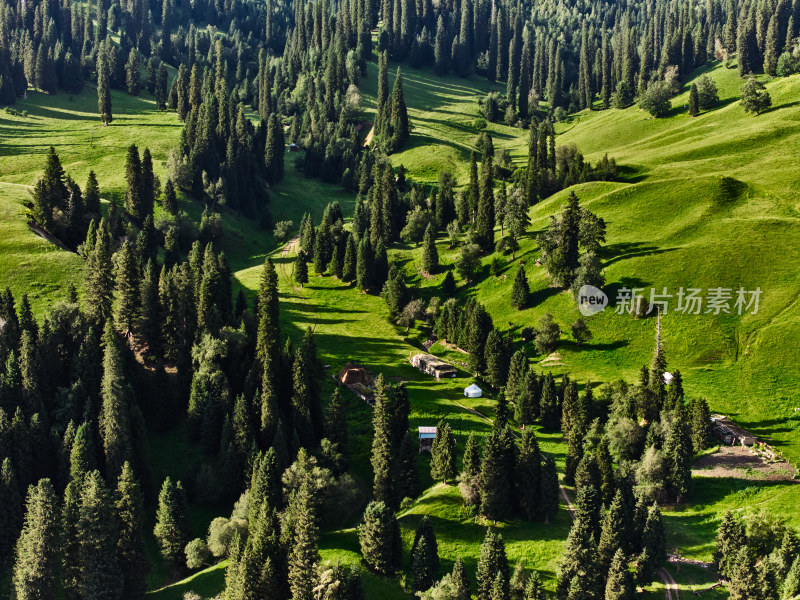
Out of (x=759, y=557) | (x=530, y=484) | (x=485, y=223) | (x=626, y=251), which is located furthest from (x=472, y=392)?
(x=485, y=223)

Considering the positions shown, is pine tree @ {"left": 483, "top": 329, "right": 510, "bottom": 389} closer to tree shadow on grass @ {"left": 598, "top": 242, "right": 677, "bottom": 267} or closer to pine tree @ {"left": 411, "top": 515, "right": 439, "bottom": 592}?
tree shadow on grass @ {"left": 598, "top": 242, "right": 677, "bottom": 267}

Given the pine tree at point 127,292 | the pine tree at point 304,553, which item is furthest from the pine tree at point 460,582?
the pine tree at point 127,292

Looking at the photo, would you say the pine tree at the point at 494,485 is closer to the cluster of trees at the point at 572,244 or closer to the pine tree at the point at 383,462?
the pine tree at the point at 383,462

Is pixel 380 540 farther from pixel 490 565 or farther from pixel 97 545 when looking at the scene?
pixel 97 545

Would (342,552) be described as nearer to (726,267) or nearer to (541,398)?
(541,398)

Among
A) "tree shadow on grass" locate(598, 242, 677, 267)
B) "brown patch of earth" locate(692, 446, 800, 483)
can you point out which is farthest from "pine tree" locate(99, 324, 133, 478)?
"tree shadow on grass" locate(598, 242, 677, 267)

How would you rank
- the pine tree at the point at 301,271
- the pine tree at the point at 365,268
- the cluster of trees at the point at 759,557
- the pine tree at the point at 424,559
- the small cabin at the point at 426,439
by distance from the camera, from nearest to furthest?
the cluster of trees at the point at 759,557, the pine tree at the point at 424,559, the small cabin at the point at 426,439, the pine tree at the point at 365,268, the pine tree at the point at 301,271
